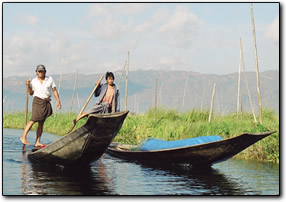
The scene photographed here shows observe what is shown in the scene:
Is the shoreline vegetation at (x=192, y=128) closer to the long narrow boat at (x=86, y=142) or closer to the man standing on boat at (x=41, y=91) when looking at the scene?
Result: the long narrow boat at (x=86, y=142)

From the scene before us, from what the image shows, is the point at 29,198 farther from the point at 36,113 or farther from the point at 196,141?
the point at 196,141

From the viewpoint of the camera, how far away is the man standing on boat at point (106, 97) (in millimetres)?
7047

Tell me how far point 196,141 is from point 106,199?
2813 mm

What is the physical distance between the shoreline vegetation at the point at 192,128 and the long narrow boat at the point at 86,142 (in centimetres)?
343

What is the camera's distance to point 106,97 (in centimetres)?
711

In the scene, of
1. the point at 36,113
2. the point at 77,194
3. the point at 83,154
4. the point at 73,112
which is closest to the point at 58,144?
the point at 83,154

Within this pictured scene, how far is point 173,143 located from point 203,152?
26.5 inches

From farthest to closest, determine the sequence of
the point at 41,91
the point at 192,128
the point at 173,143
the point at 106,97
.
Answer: the point at 192,128
the point at 173,143
the point at 41,91
the point at 106,97

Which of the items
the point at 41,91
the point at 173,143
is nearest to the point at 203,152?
the point at 173,143

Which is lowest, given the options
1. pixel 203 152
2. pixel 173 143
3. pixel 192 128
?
pixel 203 152

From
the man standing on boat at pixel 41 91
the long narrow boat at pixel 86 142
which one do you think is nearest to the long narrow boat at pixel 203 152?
the long narrow boat at pixel 86 142

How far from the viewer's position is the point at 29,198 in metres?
4.88

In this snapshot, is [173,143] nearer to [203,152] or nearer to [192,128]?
[203,152]

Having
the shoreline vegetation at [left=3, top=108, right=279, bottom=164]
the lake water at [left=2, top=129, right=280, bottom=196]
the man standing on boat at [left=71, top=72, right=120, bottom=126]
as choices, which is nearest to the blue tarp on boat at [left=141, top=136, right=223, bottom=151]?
the lake water at [left=2, top=129, right=280, bottom=196]
